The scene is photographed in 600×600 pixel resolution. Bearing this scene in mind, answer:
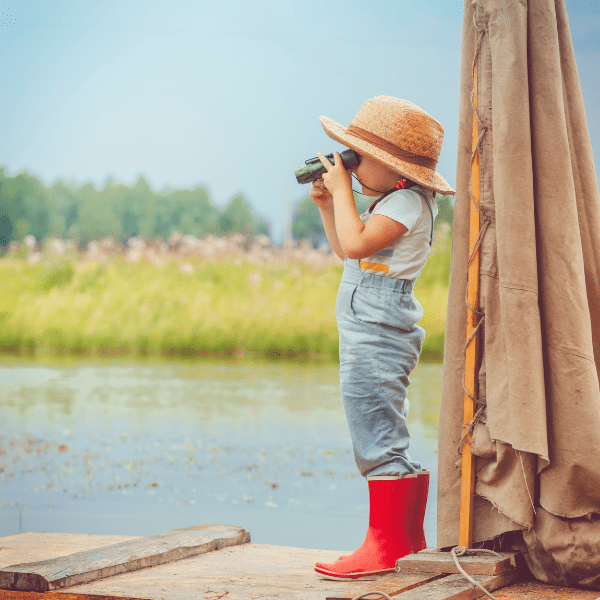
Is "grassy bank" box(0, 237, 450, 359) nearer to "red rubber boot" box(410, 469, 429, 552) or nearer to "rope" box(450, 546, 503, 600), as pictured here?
"red rubber boot" box(410, 469, 429, 552)

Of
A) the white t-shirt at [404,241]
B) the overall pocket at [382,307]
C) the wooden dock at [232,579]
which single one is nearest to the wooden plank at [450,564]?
the wooden dock at [232,579]

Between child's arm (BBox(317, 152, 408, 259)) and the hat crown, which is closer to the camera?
child's arm (BBox(317, 152, 408, 259))

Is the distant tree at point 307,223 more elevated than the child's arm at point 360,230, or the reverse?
the distant tree at point 307,223

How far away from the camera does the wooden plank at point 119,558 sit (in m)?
1.83

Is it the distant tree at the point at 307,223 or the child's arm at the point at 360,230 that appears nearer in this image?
the child's arm at the point at 360,230

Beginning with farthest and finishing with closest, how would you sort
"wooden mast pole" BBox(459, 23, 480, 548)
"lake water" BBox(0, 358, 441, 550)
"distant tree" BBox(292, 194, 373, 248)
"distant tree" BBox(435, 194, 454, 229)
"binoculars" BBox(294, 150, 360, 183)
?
1. "distant tree" BBox(292, 194, 373, 248)
2. "distant tree" BBox(435, 194, 454, 229)
3. "lake water" BBox(0, 358, 441, 550)
4. "binoculars" BBox(294, 150, 360, 183)
5. "wooden mast pole" BBox(459, 23, 480, 548)

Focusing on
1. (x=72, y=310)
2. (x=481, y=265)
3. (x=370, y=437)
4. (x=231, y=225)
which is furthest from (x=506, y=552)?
(x=231, y=225)

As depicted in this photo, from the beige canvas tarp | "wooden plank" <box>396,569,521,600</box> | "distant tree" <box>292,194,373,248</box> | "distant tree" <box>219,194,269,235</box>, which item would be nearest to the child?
the beige canvas tarp

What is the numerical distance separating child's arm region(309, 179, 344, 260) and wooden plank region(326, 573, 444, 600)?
2.62 feet

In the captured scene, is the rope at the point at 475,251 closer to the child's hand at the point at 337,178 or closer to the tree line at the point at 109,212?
the child's hand at the point at 337,178

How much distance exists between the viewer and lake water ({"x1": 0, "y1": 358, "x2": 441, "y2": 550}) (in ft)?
10.6

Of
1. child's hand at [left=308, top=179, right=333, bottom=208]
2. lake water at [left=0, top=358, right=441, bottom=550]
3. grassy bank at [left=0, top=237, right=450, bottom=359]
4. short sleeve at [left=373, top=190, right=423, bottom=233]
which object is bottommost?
lake water at [left=0, top=358, right=441, bottom=550]

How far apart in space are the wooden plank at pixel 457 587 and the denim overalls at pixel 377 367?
0.31 meters

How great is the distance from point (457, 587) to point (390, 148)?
102cm
